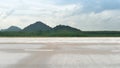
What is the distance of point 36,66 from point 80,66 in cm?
137

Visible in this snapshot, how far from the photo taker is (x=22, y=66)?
1070 centimetres

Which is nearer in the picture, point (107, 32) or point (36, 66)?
point (36, 66)

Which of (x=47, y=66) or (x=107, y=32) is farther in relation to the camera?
(x=107, y=32)

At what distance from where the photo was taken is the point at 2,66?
10711 mm

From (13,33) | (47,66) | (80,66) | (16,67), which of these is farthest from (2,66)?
(13,33)

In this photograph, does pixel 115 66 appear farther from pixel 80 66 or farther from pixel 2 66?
pixel 2 66

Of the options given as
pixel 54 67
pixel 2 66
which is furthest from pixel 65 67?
pixel 2 66

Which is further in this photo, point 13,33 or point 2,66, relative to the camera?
point 13,33

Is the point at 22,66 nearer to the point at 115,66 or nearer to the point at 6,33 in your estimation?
the point at 115,66

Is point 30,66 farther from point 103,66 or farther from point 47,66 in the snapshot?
point 103,66

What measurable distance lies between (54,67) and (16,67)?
115 cm

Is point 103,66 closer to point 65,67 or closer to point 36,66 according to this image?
point 65,67

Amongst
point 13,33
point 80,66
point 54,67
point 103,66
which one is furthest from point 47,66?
point 13,33

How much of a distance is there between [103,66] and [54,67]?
1556 mm
